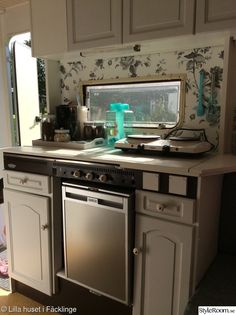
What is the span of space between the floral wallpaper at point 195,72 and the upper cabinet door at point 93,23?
36 centimetres

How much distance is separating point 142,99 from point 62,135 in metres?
0.62

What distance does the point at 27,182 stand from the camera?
5.78 feet

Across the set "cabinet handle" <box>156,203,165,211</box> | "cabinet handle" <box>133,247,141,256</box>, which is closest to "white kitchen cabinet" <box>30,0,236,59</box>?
"cabinet handle" <box>156,203,165,211</box>

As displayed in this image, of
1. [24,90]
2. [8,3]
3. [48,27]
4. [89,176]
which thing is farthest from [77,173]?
[8,3]

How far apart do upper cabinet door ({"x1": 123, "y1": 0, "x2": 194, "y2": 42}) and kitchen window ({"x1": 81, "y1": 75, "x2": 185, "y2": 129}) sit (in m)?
0.40

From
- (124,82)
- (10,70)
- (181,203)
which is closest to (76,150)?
(124,82)

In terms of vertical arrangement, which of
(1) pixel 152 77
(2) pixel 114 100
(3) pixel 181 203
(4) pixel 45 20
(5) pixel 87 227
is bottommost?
(5) pixel 87 227

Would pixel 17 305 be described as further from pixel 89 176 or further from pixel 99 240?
pixel 89 176

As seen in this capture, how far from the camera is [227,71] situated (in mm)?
1476

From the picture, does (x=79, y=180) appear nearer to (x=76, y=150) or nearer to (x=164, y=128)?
(x=76, y=150)

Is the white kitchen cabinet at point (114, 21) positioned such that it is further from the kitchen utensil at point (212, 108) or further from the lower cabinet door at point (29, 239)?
the lower cabinet door at point (29, 239)

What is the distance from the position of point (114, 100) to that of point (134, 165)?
91cm

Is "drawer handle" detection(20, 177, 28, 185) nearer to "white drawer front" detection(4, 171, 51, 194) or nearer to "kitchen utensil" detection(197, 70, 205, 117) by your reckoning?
"white drawer front" detection(4, 171, 51, 194)

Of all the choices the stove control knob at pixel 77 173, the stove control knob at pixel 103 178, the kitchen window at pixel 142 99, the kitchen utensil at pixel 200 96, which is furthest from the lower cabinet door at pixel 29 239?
the kitchen utensil at pixel 200 96
